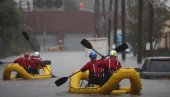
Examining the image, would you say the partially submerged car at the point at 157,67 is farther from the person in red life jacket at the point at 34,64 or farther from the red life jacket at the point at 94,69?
the red life jacket at the point at 94,69

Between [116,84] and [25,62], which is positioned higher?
[25,62]

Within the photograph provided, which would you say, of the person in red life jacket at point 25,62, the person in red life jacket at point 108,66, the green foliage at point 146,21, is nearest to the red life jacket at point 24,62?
the person in red life jacket at point 25,62

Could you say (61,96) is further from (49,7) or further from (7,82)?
(49,7)

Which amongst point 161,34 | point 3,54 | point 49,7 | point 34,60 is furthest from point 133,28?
point 49,7

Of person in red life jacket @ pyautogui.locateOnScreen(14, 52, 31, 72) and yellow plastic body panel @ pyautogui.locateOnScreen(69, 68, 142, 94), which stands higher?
person in red life jacket @ pyautogui.locateOnScreen(14, 52, 31, 72)

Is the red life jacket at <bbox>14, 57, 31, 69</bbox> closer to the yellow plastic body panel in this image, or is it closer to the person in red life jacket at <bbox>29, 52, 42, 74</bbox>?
the person in red life jacket at <bbox>29, 52, 42, 74</bbox>

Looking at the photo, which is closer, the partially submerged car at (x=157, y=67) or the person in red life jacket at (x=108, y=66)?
the person in red life jacket at (x=108, y=66)

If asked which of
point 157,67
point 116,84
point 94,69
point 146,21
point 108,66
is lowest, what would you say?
point 116,84

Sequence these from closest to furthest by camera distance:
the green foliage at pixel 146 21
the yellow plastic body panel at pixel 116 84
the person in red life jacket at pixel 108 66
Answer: the yellow plastic body panel at pixel 116 84 < the person in red life jacket at pixel 108 66 < the green foliage at pixel 146 21

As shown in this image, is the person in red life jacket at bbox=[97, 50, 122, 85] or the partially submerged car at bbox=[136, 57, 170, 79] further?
the partially submerged car at bbox=[136, 57, 170, 79]

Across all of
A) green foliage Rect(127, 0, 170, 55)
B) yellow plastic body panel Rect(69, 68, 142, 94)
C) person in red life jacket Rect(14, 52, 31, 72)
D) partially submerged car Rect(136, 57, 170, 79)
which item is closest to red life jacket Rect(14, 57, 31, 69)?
person in red life jacket Rect(14, 52, 31, 72)

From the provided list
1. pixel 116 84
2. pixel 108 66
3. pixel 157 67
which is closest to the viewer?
pixel 116 84

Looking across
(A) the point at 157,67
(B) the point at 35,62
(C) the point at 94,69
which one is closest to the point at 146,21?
(B) the point at 35,62

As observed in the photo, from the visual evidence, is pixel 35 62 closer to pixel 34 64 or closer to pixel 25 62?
pixel 34 64
